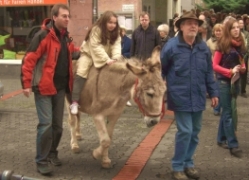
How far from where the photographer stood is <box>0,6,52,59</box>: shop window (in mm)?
15234

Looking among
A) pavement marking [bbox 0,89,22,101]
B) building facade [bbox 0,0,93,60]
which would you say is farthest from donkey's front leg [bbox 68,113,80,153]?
building facade [bbox 0,0,93,60]

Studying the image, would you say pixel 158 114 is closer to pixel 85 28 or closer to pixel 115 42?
pixel 115 42

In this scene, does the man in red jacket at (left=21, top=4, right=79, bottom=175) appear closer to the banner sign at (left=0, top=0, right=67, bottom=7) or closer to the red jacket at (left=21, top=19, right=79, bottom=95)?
the red jacket at (left=21, top=19, right=79, bottom=95)

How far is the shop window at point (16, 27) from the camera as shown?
50.0ft

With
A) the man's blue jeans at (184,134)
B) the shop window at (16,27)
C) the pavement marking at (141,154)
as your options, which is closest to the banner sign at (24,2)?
the shop window at (16,27)

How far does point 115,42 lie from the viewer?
6.35m

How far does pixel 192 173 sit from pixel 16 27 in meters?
11.3

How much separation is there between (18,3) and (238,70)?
10.4m

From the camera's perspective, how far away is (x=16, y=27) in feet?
50.9

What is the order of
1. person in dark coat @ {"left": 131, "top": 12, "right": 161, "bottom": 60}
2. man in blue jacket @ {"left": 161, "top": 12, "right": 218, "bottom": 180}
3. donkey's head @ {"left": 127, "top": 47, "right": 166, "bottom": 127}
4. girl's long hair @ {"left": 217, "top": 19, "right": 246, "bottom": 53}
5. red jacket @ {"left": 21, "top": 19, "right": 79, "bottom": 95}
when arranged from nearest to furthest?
donkey's head @ {"left": 127, "top": 47, "right": 166, "bottom": 127}, man in blue jacket @ {"left": 161, "top": 12, "right": 218, "bottom": 180}, red jacket @ {"left": 21, "top": 19, "right": 79, "bottom": 95}, girl's long hair @ {"left": 217, "top": 19, "right": 246, "bottom": 53}, person in dark coat @ {"left": 131, "top": 12, "right": 161, "bottom": 60}

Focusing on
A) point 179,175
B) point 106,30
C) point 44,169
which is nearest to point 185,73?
point 179,175

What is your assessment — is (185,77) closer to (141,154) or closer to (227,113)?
(227,113)

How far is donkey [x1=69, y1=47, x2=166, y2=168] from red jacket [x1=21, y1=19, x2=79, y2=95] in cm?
63

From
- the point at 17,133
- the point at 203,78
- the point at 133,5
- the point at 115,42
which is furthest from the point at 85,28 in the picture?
the point at 203,78
